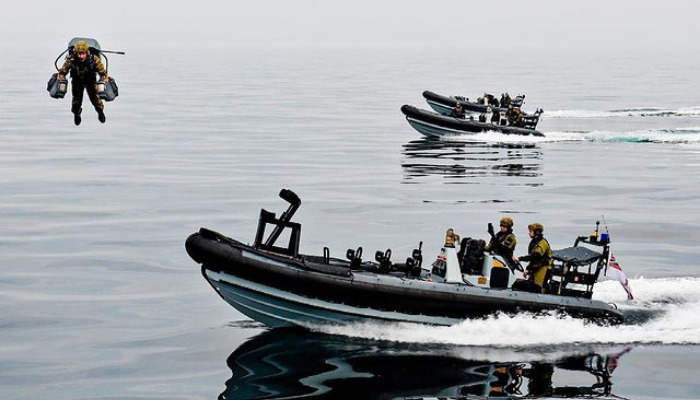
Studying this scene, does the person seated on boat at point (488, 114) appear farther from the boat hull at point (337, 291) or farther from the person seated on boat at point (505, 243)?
the boat hull at point (337, 291)

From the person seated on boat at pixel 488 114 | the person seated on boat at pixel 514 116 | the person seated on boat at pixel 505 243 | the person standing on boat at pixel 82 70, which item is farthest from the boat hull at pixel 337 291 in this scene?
the person seated on boat at pixel 488 114

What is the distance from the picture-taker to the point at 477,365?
824 inches

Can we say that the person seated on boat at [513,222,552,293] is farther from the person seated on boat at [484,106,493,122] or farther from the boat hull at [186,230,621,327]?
the person seated on boat at [484,106,493,122]

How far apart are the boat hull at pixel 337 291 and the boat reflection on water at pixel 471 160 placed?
2266 cm

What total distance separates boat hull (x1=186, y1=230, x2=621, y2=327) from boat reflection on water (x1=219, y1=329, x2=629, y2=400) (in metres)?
0.61

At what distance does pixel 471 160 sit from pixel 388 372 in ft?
107

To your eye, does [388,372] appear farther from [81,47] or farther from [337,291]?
[81,47]

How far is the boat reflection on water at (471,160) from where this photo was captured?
47750mm

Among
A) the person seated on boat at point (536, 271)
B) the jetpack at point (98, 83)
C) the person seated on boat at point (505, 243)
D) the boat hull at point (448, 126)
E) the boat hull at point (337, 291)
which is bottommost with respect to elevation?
the boat hull at point (337, 291)

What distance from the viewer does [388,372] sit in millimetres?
20344

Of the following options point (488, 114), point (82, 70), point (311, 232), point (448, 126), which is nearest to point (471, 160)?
point (488, 114)

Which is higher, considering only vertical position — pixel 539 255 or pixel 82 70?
pixel 82 70

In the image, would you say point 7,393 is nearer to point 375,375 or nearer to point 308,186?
point 375,375

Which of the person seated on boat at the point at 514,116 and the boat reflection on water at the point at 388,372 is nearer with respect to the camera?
the boat reflection on water at the point at 388,372
